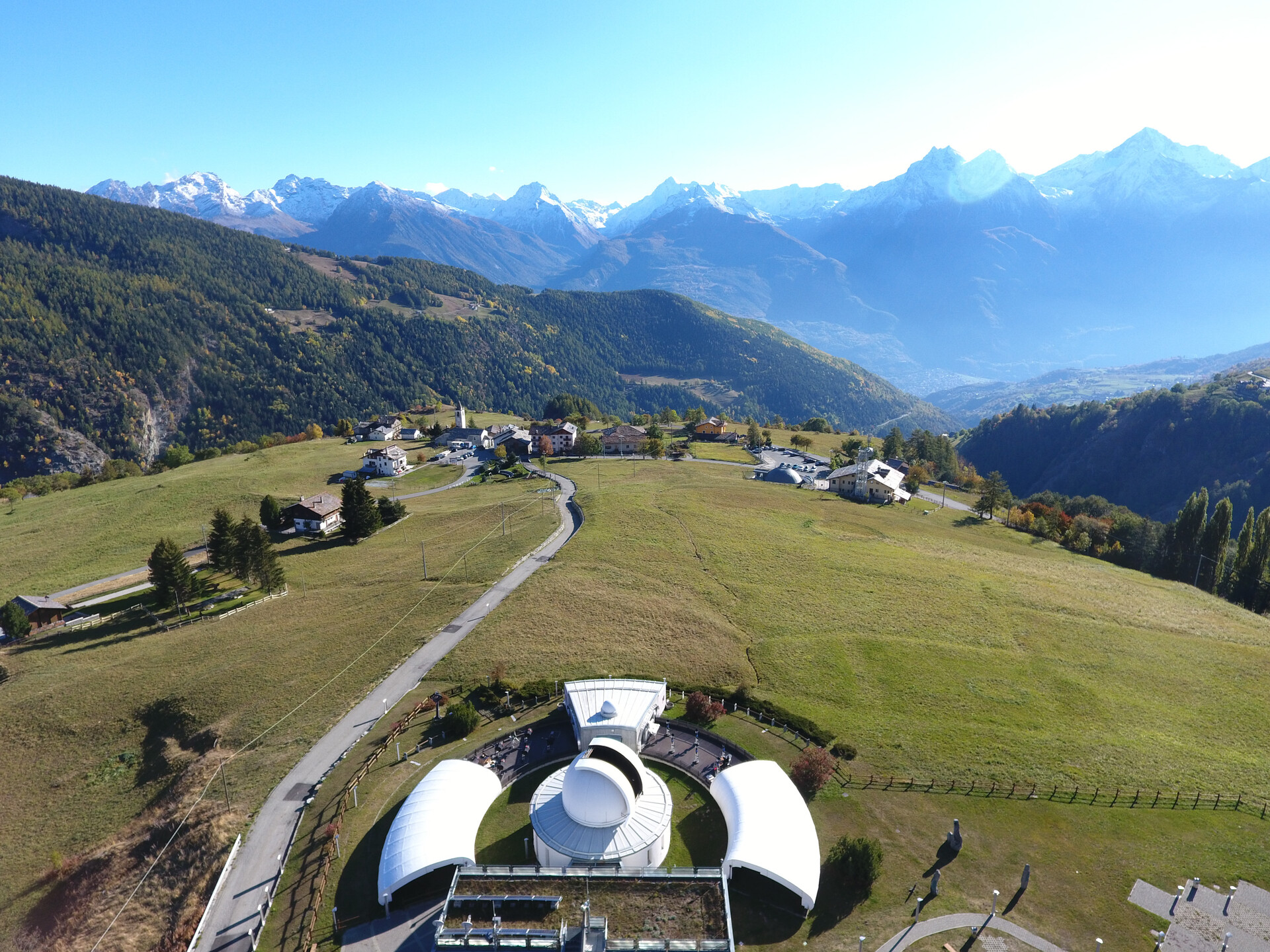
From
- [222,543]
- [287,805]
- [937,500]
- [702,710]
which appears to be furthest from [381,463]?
[937,500]

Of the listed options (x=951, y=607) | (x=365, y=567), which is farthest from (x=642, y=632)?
(x=365, y=567)

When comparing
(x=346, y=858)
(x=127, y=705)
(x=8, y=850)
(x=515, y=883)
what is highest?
(x=515, y=883)

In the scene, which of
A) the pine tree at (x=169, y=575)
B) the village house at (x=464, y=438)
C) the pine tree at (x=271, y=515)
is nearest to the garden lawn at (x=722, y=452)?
the village house at (x=464, y=438)

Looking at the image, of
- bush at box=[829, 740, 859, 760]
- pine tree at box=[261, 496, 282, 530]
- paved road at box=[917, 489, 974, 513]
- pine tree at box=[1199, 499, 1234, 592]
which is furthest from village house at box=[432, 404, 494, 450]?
pine tree at box=[1199, 499, 1234, 592]

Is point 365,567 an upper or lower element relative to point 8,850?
upper

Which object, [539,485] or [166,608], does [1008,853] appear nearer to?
[166,608]

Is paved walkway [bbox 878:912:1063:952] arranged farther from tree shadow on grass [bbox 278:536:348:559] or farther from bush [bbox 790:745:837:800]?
tree shadow on grass [bbox 278:536:348:559]

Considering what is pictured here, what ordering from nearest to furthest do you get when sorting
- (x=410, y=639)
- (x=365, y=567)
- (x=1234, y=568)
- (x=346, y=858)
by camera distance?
(x=346, y=858)
(x=410, y=639)
(x=365, y=567)
(x=1234, y=568)
